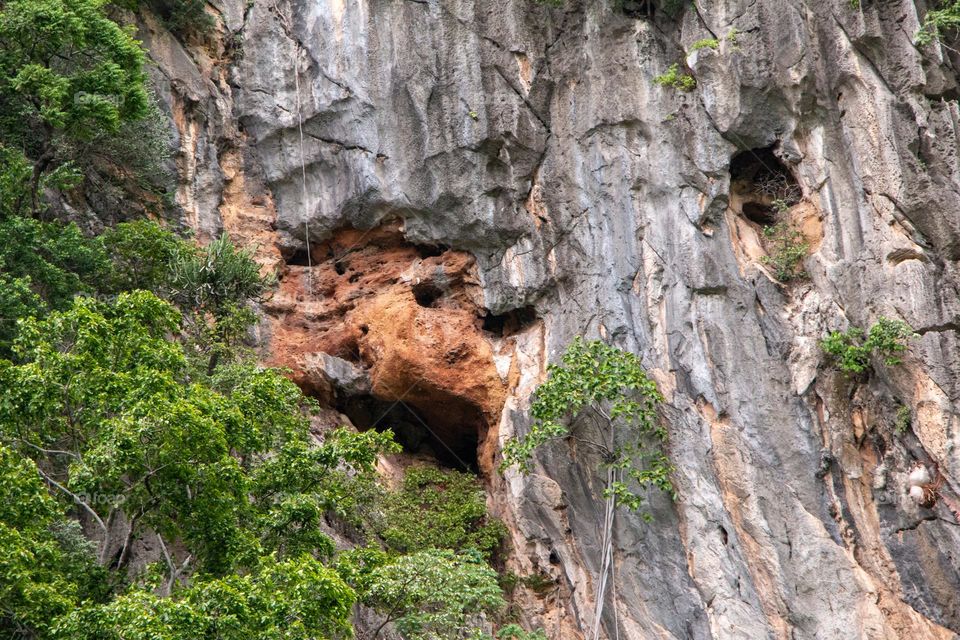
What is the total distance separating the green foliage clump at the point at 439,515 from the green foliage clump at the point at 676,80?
726 centimetres

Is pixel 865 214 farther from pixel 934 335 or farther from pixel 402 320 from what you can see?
pixel 402 320

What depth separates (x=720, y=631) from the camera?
46.0ft

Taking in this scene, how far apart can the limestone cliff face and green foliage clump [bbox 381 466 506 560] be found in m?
0.55

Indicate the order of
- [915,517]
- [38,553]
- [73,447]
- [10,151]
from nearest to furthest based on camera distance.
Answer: [38,553] < [73,447] < [915,517] < [10,151]

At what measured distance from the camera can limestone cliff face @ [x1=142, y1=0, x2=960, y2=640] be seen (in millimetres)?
14102

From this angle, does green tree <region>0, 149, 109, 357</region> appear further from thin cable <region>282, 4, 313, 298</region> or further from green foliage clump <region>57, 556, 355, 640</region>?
green foliage clump <region>57, 556, 355, 640</region>

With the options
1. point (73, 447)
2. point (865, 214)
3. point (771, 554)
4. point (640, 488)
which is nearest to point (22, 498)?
point (73, 447)

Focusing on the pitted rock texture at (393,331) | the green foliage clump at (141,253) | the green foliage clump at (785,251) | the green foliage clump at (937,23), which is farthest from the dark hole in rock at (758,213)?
the green foliage clump at (141,253)

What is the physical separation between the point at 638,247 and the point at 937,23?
Result: 552 centimetres

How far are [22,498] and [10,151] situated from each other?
6.99 metres

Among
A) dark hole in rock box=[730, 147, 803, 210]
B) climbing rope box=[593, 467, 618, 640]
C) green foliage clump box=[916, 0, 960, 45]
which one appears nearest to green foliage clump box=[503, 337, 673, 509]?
climbing rope box=[593, 467, 618, 640]

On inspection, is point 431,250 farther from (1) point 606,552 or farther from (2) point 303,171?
(1) point 606,552

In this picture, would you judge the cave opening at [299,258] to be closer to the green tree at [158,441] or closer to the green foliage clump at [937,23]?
the green tree at [158,441]

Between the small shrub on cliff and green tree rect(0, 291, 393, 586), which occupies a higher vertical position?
the small shrub on cliff
